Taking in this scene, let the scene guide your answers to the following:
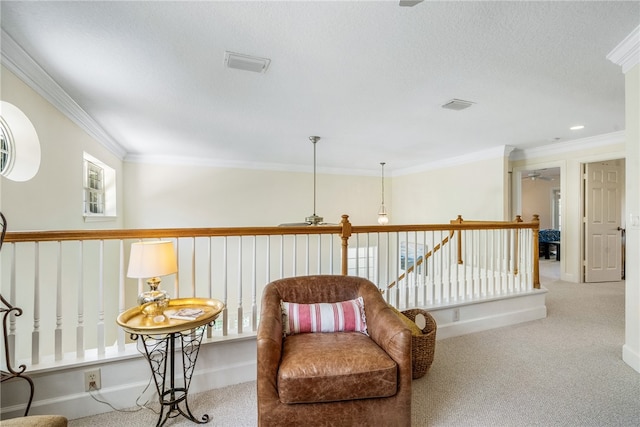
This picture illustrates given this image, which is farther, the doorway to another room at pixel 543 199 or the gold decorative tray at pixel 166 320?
the doorway to another room at pixel 543 199

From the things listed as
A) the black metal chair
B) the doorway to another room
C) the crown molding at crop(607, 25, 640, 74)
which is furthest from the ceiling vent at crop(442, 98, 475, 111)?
the doorway to another room

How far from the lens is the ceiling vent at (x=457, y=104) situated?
10.2 ft

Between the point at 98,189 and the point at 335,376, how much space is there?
471 cm

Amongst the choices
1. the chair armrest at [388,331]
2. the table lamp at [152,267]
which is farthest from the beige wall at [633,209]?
the table lamp at [152,267]

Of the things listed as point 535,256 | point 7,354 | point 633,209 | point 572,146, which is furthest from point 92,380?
point 572,146

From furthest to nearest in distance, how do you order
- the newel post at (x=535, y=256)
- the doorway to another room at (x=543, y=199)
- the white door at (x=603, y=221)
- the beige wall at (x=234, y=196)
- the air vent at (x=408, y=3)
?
the doorway to another room at (x=543, y=199)
the beige wall at (x=234, y=196)
the white door at (x=603, y=221)
the newel post at (x=535, y=256)
the air vent at (x=408, y=3)

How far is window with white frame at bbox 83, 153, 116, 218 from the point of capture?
3.96 meters

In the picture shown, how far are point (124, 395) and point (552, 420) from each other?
2.70 metres

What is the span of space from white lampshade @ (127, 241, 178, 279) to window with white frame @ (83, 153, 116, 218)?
A: 2.61m

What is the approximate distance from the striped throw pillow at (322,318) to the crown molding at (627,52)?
8.66 feet

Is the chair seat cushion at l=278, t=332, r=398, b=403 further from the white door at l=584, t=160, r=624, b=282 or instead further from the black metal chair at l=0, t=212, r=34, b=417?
the white door at l=584, t=160, r=624, b=282

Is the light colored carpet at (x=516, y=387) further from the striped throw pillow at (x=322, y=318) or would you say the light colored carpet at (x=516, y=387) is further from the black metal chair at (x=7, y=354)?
the striped throw pillow at (x=322, y=318)

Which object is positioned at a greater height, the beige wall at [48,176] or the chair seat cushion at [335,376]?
A: the beige wall at [48,176]

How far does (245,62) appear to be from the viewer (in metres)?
2.31
